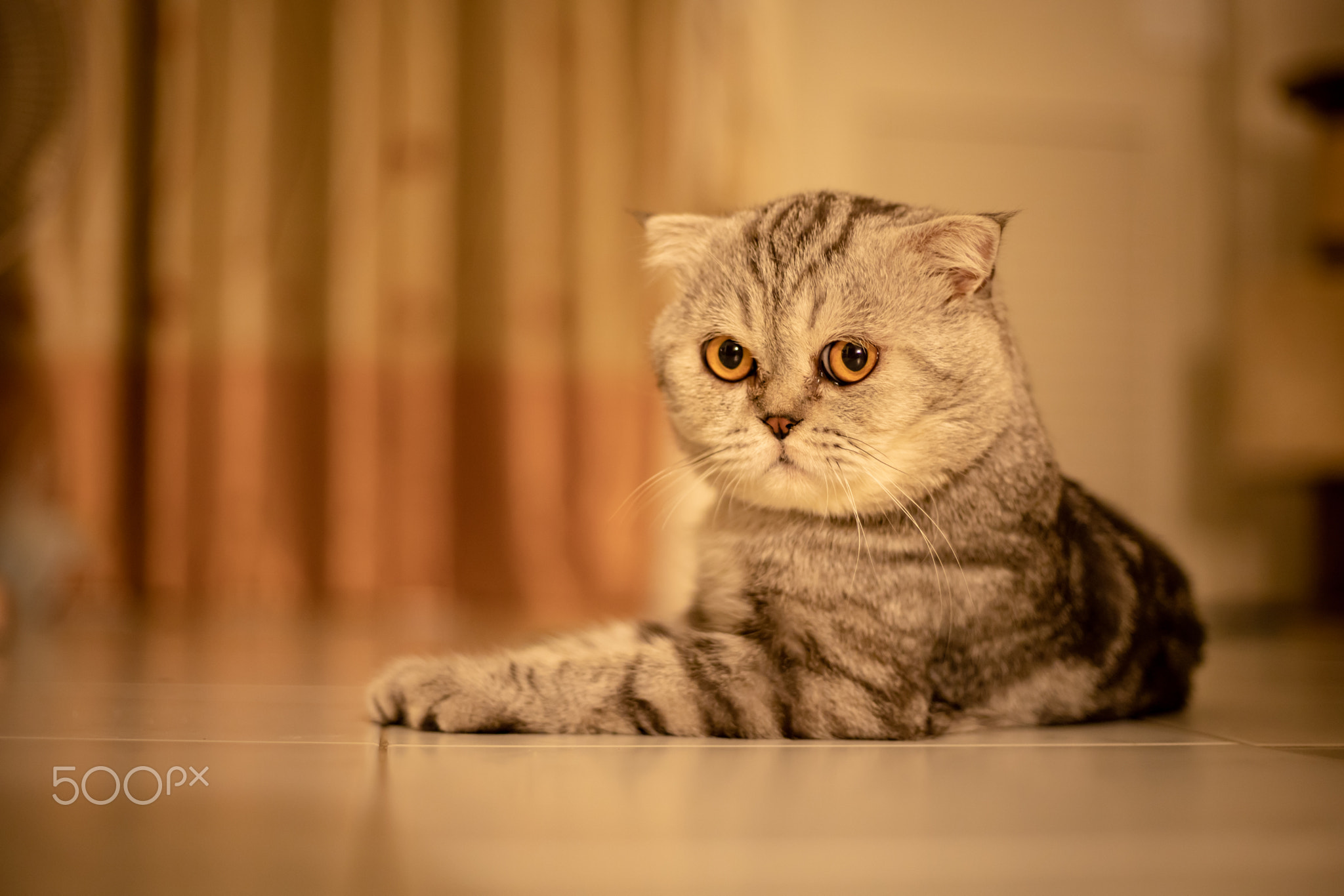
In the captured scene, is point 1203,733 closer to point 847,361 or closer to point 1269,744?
point 1269,744

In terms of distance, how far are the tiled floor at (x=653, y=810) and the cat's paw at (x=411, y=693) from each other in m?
0.02

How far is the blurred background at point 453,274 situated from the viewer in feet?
8.62

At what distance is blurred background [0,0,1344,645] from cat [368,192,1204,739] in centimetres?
148

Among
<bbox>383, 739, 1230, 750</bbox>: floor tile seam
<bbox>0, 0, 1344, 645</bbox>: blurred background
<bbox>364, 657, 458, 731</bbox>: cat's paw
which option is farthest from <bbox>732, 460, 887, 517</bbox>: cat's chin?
<bbox>0, 0, 1344, 645</bbox>: blurred background

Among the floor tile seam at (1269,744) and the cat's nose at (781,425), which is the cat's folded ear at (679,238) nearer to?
the cat's nose at (781,425)

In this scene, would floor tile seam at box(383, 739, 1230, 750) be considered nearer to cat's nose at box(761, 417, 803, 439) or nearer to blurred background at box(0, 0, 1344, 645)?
cat's nose at box(761, 417, 803, 439)

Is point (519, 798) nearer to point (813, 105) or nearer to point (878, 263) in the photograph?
point (878, 263)

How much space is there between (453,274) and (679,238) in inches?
70.8

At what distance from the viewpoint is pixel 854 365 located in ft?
3.20

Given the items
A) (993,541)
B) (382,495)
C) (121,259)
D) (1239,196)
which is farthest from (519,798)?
(1239,196)

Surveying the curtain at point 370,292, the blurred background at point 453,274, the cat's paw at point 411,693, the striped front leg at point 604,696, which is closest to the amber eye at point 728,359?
the striped front leg at point 604,696

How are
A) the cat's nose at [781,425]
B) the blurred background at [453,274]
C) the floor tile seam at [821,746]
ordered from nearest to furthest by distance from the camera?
the floor tile seam at [821,746], the cat's nose at [781,425], the blurred background at [453,274]

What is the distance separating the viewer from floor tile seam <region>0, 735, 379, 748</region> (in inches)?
33.7

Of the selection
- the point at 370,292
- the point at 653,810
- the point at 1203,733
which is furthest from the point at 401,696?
the point at 370,292
